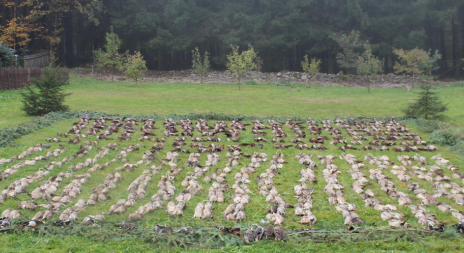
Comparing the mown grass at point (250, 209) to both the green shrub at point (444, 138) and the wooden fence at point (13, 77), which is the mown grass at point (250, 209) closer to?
the green shrub at point (444, 138)

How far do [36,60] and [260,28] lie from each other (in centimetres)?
2814

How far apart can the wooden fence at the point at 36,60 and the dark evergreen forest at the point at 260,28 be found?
4.53 m

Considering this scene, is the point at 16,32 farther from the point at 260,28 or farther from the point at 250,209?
the point at 250,209

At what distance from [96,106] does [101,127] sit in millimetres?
8503

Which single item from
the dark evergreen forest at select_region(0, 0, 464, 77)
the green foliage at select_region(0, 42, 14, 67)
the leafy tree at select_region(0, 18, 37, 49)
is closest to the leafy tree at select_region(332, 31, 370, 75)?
the dark evergreen forest at select_region(0, 0, 464, 77)

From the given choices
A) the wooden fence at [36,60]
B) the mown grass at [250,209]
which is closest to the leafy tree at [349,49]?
the wooden fence at [36,60]

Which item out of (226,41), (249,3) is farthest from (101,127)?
(249,3)

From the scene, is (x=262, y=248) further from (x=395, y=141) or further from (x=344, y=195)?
(x=395, y=141)

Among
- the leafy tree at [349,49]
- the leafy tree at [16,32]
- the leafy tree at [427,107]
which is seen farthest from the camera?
the leafy tree at [349,49]

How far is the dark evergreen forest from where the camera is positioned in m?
55.1

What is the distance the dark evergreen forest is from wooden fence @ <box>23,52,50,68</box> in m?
4.53

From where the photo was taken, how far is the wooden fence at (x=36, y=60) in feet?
137

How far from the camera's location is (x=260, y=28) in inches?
2256

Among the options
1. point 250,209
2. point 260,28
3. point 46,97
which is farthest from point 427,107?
point 260,28
